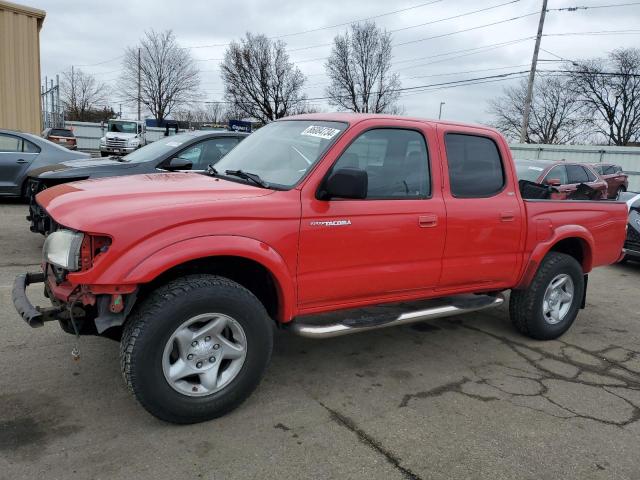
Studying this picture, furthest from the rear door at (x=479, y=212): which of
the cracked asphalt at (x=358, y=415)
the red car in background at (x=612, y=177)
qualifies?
the red car in background at (x=612, y=177)

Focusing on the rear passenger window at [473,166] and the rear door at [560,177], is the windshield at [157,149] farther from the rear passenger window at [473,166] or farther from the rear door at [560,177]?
the rear door at [560,177]

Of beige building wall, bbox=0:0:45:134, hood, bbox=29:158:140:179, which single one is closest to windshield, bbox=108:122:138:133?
beige building wall, bbox=0:0:45:134

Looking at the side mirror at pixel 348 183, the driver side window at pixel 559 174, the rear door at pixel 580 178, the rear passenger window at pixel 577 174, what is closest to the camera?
the side mirror at pixel 348 183

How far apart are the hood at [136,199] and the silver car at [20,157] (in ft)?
24.6

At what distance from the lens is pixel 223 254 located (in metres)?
3.05

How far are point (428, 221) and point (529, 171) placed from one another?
28.8ft

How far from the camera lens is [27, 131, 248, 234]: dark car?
21.8 feet

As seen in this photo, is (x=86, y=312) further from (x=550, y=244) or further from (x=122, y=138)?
(x=122, y=138)

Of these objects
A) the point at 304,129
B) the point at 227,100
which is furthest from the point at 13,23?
the point at 227,100

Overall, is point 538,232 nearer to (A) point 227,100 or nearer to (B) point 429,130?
Result: (B) point 429,130

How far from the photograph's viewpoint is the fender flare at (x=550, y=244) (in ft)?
15.3

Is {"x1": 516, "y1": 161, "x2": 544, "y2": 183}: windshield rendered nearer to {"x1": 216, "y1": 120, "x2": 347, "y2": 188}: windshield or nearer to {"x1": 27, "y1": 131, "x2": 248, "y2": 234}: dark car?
{"x1": 27, "y1": 131, "x2": 248, "y2": 234}: dark car

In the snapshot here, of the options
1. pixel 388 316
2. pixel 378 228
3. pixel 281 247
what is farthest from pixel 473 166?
pixel 281 247

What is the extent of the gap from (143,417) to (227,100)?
52573 mm
